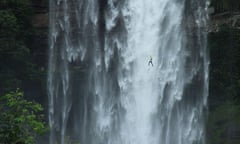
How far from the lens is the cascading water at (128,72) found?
92.1 feet

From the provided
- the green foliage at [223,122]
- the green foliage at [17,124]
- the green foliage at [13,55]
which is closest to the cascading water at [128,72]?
the green foliage at [223,122]

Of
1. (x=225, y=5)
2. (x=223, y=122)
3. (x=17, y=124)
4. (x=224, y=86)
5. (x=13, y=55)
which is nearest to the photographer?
(x=17, y=124)

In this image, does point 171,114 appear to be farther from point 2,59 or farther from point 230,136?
point 2,59

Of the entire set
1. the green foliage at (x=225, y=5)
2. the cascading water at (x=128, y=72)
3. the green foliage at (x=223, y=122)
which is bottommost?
the green foliage at (x=223, y=122)

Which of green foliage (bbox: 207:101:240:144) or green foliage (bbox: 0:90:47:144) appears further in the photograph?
green foliage (bbox: 207:101:240:144)

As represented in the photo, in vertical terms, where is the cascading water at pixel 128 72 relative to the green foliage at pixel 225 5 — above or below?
below

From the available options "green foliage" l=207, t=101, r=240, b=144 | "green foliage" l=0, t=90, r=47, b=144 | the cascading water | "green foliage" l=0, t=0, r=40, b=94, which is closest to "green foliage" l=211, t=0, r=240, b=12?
the cascading water

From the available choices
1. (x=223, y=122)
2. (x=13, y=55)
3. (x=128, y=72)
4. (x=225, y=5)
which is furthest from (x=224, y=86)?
(x=13, y=55)

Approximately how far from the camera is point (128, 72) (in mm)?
28953

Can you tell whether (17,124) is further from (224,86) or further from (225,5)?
(225,5)

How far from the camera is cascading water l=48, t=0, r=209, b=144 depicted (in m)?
28.1

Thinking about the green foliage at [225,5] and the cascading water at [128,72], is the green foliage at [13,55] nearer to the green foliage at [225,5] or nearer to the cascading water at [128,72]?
the cascading water at [128,72]

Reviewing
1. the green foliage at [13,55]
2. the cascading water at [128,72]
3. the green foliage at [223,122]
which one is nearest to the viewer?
the green foliage at [223,122]

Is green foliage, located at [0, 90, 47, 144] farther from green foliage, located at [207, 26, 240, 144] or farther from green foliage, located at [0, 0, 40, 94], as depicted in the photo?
green foliage, located at [207, 26, 240, 144]
